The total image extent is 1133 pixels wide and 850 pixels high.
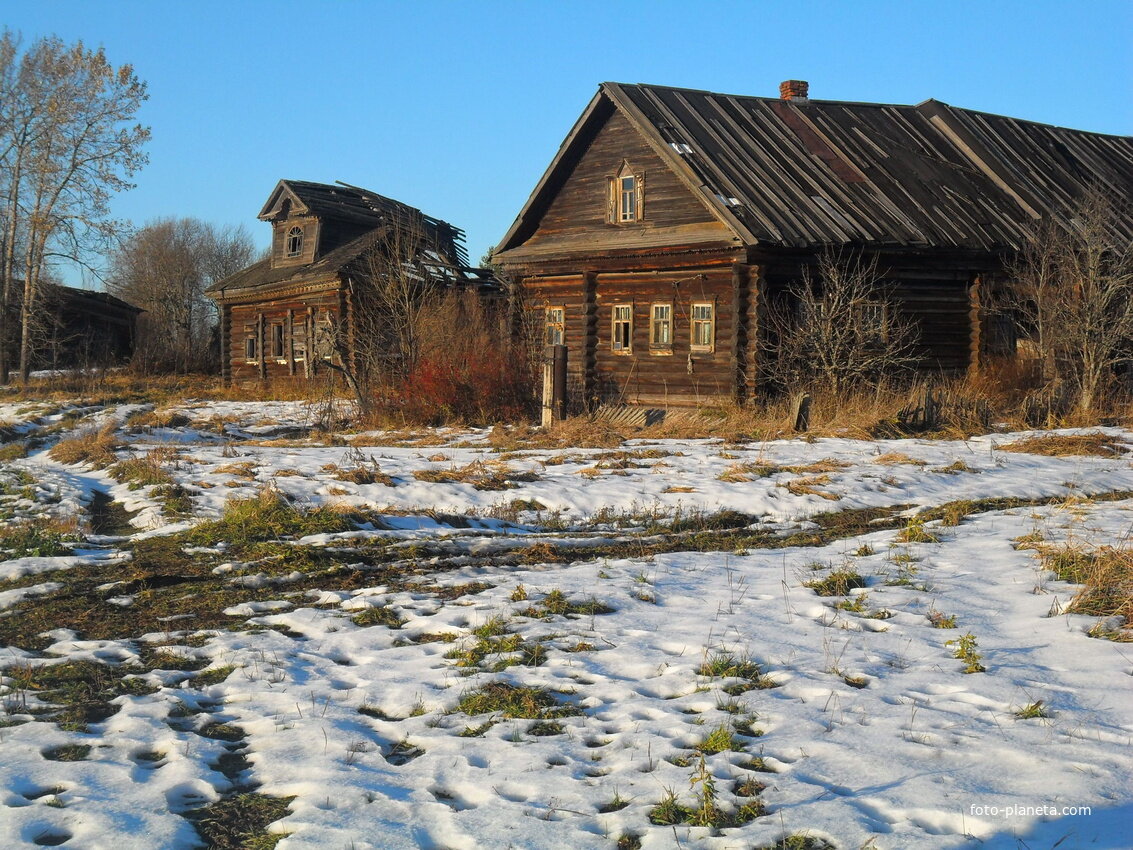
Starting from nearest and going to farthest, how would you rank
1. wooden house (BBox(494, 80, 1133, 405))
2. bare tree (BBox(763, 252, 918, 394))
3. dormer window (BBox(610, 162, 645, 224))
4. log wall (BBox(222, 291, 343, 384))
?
bare tree (BBox(763, 252, 918, 394))
wooden house (BBox(494, 80, 1133, 405))
dormer window (BBox(610, 162, 645, 224))
log wall (BBox(222, 291, 343, 384))

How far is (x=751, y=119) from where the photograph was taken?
21094 millimetres

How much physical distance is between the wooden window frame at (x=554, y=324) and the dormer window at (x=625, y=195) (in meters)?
2.39

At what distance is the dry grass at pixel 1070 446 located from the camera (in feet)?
39.0

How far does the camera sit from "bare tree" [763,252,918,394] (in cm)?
1702

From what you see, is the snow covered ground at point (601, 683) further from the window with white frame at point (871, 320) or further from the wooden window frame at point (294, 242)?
the wooden window frame at point (294, 242)

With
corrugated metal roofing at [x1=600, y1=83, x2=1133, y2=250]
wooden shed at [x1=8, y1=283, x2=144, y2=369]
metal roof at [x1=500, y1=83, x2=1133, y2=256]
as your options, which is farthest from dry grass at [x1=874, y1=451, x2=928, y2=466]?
wooden shed at [x1=8, y1=283, x2=144, y2=369]

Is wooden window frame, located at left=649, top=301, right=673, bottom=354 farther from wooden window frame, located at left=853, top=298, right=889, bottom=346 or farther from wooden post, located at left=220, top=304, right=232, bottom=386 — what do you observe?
wooden post, located at left=220, top=304, right=232, bottom=386

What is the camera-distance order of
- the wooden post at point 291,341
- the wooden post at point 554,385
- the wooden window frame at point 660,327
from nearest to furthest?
1. the wooden post at point 554,385
2. the wooden window frame at point 660,327
3. the wooden post at point 291,341

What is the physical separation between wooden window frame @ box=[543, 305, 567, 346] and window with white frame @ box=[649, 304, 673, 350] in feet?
7.43

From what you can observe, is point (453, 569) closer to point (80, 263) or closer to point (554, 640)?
point (554, 640)

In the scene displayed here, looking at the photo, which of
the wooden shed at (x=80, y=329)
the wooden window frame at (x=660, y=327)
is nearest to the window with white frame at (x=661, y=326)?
the wooden window frame at (x=660, y=327)

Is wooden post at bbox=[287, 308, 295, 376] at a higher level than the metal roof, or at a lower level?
lower

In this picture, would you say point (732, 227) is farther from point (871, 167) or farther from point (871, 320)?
point (871, 167)

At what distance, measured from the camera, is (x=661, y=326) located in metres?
19.8
